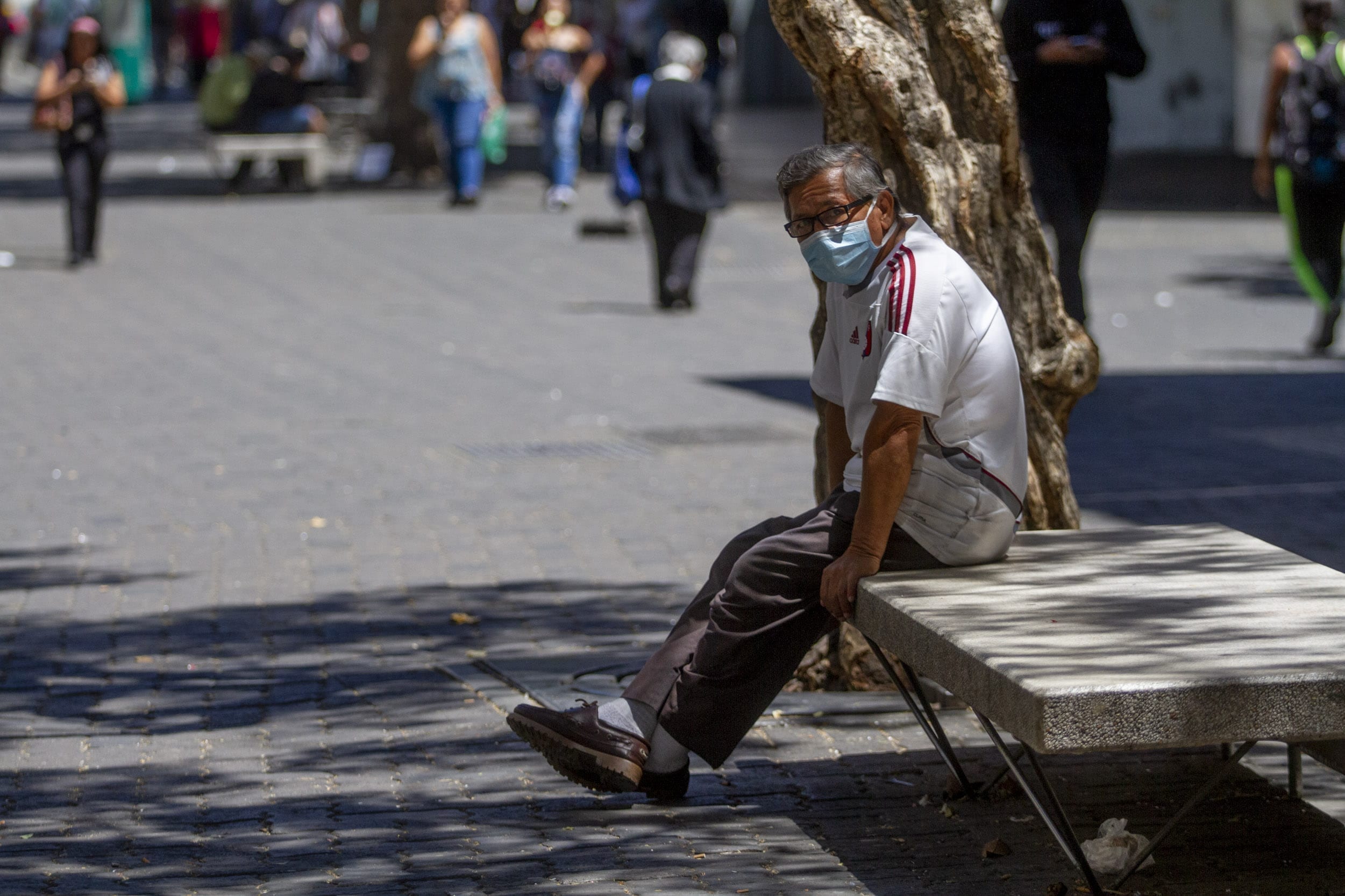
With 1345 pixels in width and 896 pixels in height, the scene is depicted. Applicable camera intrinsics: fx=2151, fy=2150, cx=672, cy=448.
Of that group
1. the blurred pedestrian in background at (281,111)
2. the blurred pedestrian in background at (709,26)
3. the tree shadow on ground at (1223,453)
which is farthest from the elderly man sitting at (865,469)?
the blurred pedestrian in background at (281,111)

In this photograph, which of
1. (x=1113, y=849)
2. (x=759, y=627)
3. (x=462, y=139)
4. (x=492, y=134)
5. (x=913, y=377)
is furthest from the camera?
(x=492, y=134)

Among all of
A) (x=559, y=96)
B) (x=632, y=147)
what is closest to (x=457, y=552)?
(x=632, y=147)

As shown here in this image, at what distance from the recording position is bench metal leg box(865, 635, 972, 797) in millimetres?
4965

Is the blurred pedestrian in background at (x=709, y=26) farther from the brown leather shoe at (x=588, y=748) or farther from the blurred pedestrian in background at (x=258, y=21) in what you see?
the brown leather shoe at (x=588, y=748)

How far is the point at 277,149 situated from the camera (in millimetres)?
23719

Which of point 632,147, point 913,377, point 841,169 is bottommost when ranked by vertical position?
point 632,147

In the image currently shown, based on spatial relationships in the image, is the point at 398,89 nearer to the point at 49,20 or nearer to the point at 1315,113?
the point at 1315,113

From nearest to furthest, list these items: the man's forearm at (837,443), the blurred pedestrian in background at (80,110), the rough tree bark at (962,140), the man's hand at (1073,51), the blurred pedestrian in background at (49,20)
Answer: the man's forearm at (837,443), the rough tree bark at (962,140), the man's hand at (1073,51), the blurred pedestrian in background at (80,110), the blurred pedestrian in background at (49,20)

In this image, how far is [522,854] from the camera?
4.82 meters

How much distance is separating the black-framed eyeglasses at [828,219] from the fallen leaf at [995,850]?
144 cm

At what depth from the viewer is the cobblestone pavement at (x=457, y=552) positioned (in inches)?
192

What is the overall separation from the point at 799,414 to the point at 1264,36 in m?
15.8

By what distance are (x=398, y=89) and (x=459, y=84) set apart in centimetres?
352

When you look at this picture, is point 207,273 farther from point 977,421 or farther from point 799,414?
point 977,421
